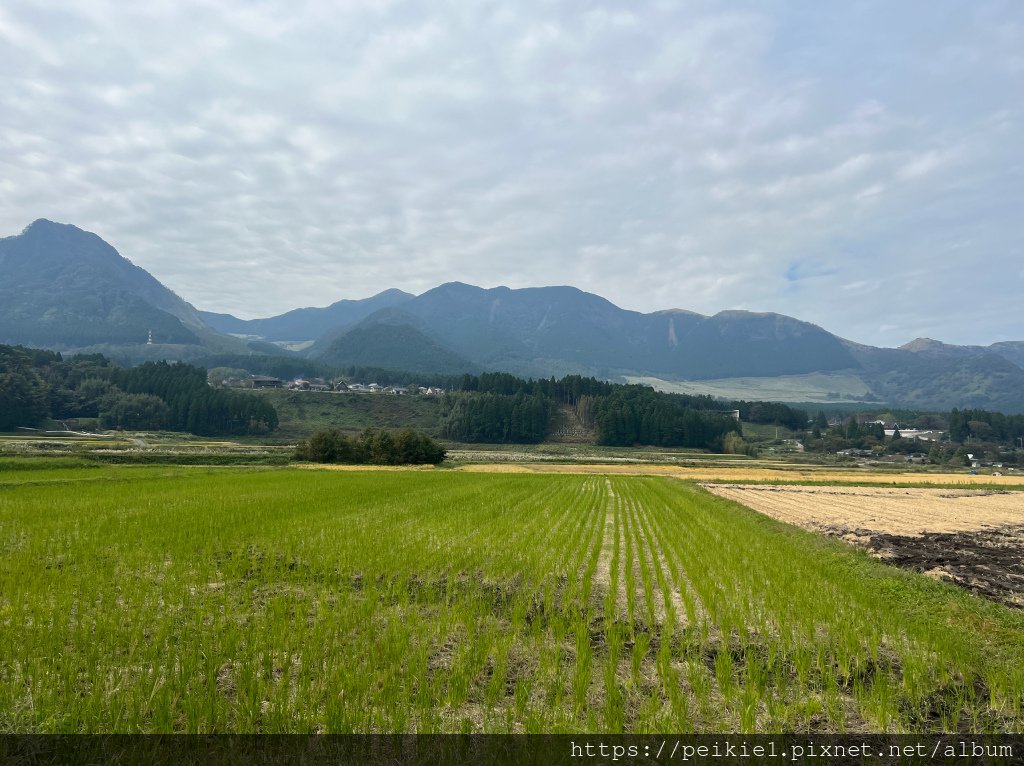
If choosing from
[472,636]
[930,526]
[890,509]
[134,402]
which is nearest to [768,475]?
[890,509]

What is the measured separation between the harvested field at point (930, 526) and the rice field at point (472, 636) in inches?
88.5

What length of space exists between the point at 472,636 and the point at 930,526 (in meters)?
24.6

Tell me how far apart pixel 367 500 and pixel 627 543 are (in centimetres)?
1384

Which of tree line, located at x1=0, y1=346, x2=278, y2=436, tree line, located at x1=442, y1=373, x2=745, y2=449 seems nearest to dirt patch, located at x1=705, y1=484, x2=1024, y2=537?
tree line, located at x1=442, y1=373, x2=745, y2=449

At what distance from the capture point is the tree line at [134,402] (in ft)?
352

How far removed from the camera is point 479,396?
138125 mm

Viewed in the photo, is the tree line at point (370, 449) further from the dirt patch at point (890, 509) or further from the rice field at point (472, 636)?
the rice field at point (472, 636)

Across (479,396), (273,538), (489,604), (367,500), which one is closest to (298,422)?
(479,396)

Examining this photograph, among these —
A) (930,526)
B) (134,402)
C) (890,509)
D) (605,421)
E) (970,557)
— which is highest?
(134,402)

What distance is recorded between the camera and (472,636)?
852 cm

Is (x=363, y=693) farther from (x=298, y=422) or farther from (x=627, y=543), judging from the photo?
(x=298, y=422)

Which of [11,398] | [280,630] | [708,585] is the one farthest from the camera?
[11,398]

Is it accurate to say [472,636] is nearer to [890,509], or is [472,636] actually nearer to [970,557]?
[970,557]

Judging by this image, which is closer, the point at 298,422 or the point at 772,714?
the point at 772,714
